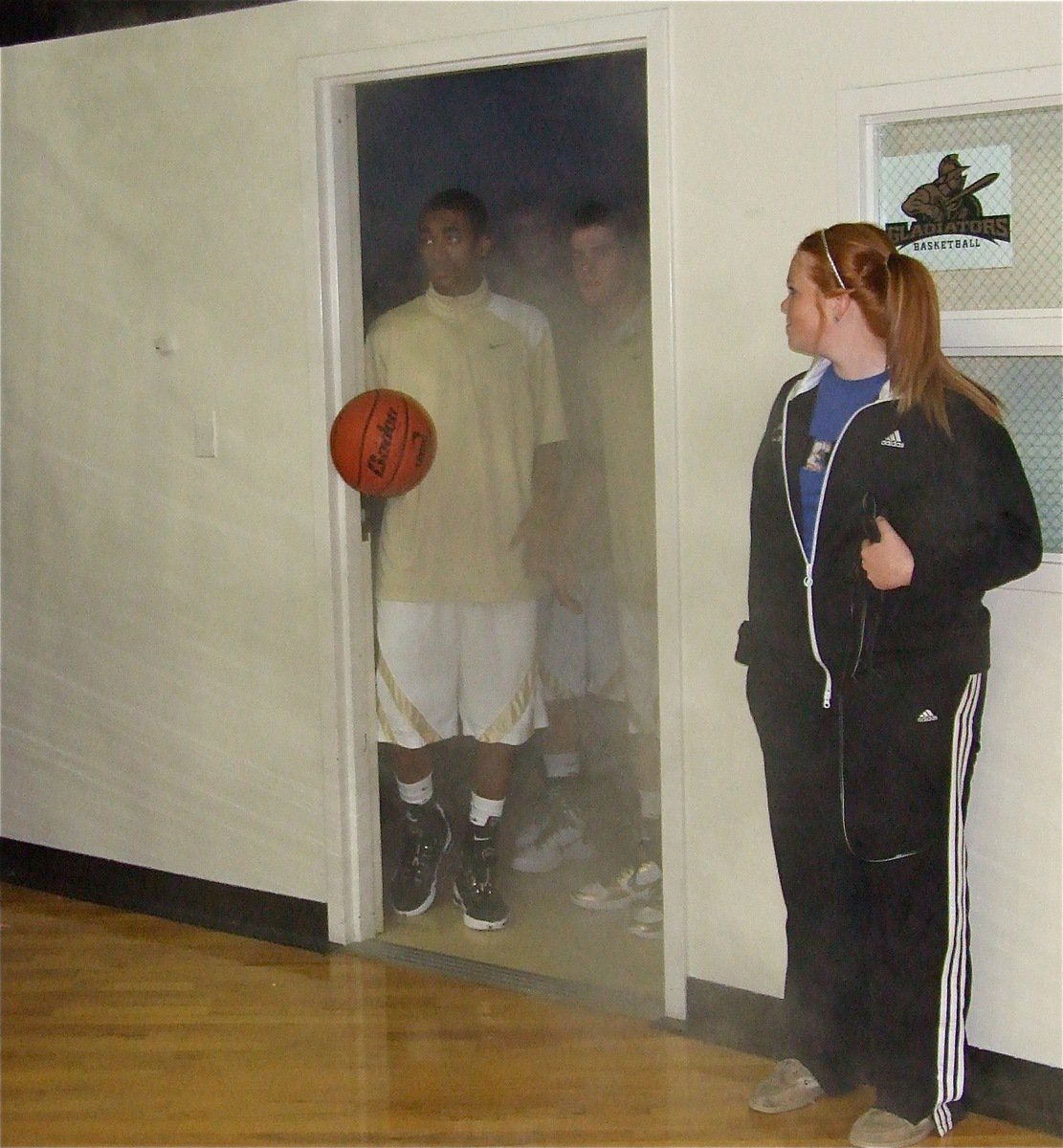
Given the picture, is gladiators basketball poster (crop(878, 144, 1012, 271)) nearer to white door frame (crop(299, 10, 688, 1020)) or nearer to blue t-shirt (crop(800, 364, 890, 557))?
blue t-shirt (crop(800, 364, 890, 557))

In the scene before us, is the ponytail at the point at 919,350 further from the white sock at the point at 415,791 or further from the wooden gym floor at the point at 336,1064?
the white sock at the point at 415,791

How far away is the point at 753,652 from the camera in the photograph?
247cm

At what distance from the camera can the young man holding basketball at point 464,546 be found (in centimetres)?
344

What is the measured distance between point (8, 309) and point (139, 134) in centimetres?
60

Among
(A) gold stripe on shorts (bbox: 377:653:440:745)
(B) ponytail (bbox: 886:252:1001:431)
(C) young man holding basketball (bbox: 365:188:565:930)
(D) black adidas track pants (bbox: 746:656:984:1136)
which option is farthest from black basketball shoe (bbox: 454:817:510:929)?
(B) ponytail (bbox: 886:252:1001:431)

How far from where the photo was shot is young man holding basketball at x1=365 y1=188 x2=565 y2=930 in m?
3.44

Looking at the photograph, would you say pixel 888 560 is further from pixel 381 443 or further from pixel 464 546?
pixel 464 546

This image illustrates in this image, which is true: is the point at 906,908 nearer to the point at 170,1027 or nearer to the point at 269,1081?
the point at 269,1081

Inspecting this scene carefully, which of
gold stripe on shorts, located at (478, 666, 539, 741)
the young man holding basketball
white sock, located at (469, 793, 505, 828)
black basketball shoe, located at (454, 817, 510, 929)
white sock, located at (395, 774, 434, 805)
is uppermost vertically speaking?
the young man holding basketball

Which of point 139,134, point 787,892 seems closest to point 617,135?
point 139,134

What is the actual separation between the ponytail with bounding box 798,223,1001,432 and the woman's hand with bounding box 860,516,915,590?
172 millimetres

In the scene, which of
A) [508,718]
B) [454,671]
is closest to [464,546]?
[454,671]

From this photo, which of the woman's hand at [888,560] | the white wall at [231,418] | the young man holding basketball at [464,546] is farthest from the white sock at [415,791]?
the woman's hand at [888,560]

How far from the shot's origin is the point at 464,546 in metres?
3.46
